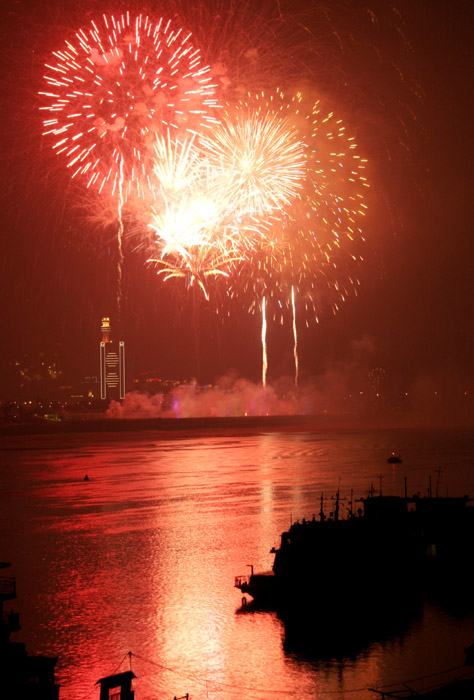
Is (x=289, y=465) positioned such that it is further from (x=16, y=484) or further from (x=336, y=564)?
(x=336, y=564)

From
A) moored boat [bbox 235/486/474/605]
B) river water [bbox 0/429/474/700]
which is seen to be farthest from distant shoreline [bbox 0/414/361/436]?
moored boat [bbox 235/486/474/605]

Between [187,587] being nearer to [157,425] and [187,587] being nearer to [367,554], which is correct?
[367,554]

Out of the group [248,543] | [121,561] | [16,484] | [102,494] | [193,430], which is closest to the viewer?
[121,561]

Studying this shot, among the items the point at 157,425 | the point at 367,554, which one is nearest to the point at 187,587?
the point at 367,554

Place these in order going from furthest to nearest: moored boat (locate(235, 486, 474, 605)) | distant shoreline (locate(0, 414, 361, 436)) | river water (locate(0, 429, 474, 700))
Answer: distant shoreline (locate(0, 414, 361, 436))
moored boat (locate(235, 486, 474, 605))
river water (locate(0, 429, 474, 700))

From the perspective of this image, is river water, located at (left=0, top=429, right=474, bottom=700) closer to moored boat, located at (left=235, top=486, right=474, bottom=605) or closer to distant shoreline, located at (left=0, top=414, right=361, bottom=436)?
moored boat, located at (left=235, top=486, right=474, bottom=605)

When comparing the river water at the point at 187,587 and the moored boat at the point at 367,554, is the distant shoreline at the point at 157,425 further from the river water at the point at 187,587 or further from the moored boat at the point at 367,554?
the moored boat at the point at 367,554

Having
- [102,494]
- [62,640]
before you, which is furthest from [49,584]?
[102,494]

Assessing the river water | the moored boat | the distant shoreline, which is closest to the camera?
the river water
